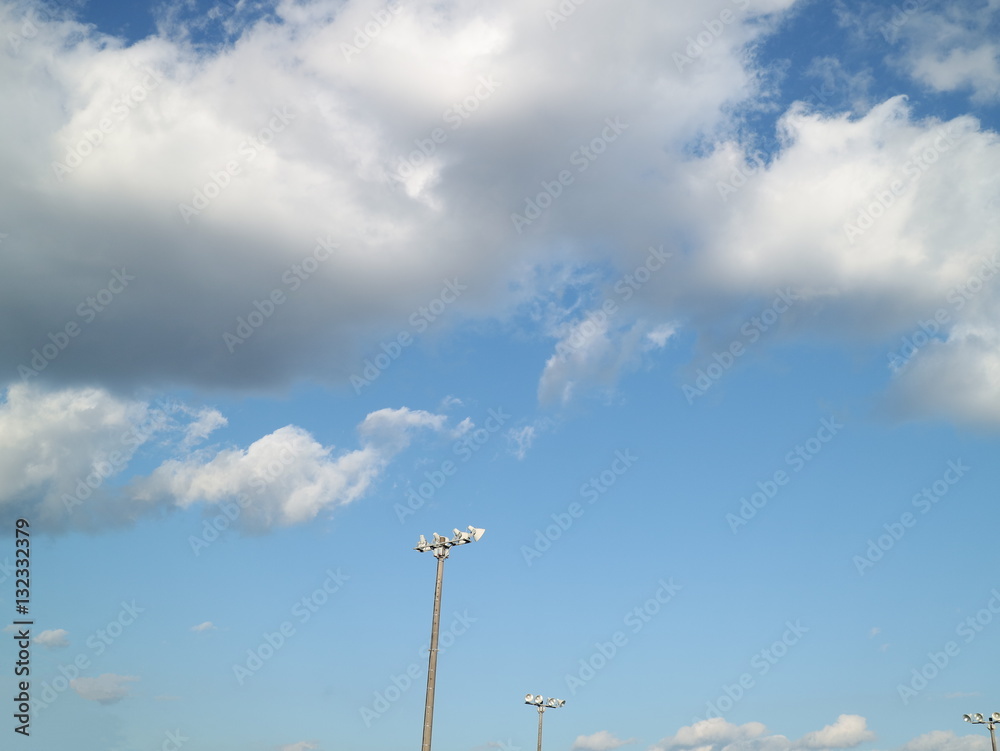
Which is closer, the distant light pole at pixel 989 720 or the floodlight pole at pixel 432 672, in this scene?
the floodlight pole at pixel 432 672

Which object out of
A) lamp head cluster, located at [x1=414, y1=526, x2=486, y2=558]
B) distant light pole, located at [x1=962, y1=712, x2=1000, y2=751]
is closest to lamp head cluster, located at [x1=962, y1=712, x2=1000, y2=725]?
distant light pole, located at [x1=962, y1=712, x2=1000, y2=751]

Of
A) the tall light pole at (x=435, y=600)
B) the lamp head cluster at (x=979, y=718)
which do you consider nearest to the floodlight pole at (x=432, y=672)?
the tall light pole at (x=435, y=600)

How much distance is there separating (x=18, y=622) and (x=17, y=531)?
3.69 meters

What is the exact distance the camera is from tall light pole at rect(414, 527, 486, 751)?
1069 inches

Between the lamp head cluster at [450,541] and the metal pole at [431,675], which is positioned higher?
the lamp head cluster at [450,541]

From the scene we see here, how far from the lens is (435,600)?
29.5 meters

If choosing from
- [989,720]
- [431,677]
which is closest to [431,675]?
[431,677]

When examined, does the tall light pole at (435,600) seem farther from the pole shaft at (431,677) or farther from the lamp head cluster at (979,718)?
the lamp head cluster at (979,718)

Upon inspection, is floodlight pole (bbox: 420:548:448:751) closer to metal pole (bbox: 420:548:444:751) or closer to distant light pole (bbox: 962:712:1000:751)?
metal pole (bbox: 420:548:444:751)

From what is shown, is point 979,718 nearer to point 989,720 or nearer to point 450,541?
point 989,720

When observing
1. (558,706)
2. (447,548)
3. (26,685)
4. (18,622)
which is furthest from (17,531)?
(558,706)

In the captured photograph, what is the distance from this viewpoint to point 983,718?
6144 centimetres

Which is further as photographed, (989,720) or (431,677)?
(989,720)

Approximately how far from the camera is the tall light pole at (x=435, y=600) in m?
27.1
